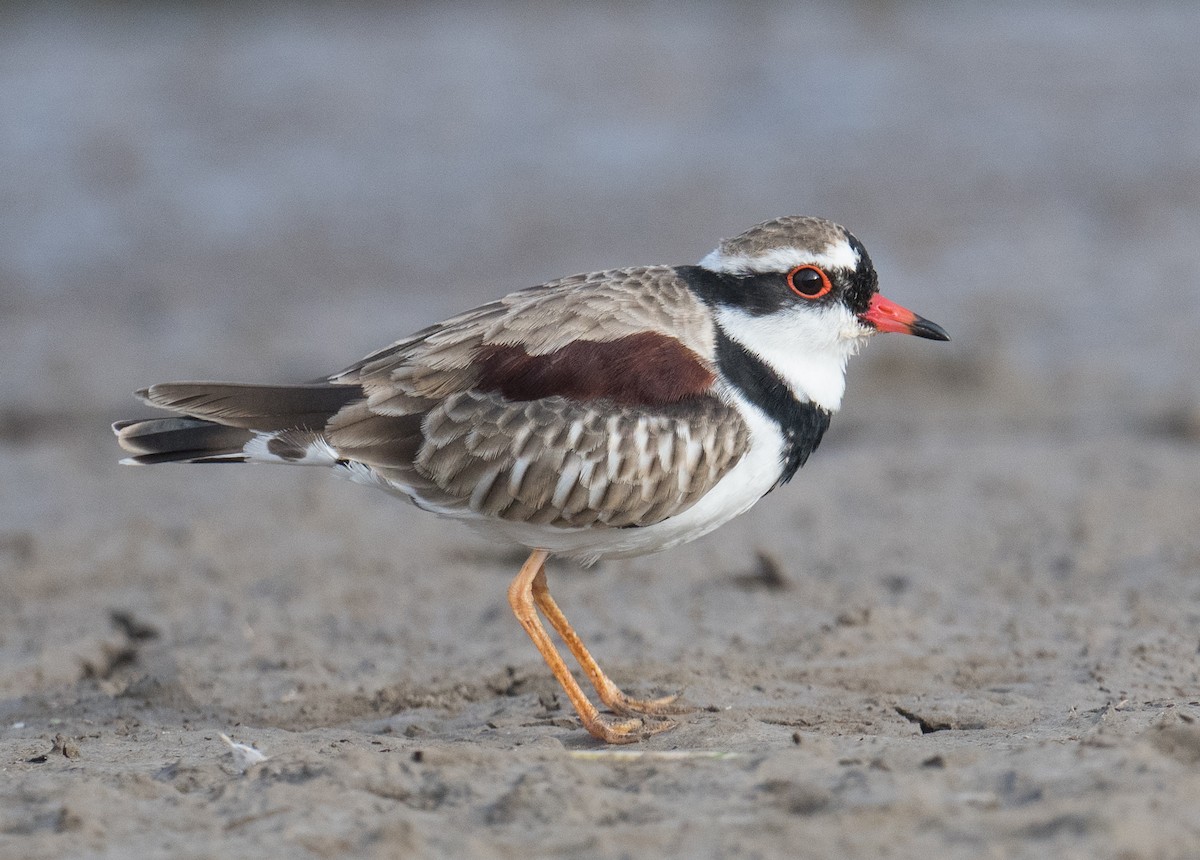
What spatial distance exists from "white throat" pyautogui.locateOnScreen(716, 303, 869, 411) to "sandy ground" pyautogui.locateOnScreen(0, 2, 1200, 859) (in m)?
1.38

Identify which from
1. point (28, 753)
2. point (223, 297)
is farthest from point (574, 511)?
point (223, 297)

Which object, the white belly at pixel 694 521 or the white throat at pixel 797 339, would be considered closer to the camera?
the white belly at pixel 694 521

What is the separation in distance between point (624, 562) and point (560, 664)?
2.39m

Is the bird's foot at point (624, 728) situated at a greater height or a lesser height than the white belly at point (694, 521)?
lesser

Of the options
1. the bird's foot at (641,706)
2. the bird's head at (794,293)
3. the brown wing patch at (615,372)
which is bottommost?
the bird's foot at (641,706)

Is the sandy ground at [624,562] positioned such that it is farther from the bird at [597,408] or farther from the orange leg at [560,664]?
the bird at [597,408]

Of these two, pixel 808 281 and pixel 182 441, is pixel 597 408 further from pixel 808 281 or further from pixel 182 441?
pixel 182 441

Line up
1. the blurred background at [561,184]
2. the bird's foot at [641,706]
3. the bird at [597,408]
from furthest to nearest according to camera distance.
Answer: the blurred background at [561,184], the bird's foot at [641,706], the bird at [597,408]

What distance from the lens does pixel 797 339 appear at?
262 inches

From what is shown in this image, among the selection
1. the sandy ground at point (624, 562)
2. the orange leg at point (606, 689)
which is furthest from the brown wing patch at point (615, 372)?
the sandy ground at point (624, 562)

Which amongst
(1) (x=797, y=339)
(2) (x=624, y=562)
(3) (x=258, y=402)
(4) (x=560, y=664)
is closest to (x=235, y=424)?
(3) (x=258, y=402)

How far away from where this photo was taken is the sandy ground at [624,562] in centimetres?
495

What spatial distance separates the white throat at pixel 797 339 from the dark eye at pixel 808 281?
2.8 inches

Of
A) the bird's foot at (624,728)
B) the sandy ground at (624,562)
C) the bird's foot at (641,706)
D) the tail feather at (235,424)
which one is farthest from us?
the tail feather at (235,424)
